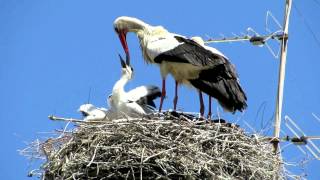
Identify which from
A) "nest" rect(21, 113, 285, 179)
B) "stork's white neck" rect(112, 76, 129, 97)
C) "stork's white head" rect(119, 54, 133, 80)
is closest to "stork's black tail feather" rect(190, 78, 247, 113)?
"nest" rect(21, 113, 285, 179)

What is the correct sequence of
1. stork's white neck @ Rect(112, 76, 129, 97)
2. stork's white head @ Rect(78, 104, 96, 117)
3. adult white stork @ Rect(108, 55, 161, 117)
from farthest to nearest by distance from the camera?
stork's white head @ Rect(78, 104, 96, 117) < stork's white neck @ Rect(112, 76, 129, 97) < adult white stork @ Rect(108, 55, 161, 117)

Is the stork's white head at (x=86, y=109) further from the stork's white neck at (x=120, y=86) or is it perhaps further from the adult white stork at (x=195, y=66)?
the adult white stork at (x=195, y=66)

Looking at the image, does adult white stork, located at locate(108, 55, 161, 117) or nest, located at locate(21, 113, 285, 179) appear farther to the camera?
adult white stork, located at locate(108, 55, 161, 117)

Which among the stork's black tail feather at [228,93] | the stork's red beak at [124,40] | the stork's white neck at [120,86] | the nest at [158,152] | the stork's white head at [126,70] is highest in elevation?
the stork's red beak at [124,40]

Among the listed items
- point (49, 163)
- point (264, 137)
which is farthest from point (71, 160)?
point (264, 137)

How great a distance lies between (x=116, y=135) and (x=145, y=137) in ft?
1.17

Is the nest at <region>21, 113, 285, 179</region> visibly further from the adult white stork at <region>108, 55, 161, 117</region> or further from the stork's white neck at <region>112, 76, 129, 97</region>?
the stork's white neck at <region>112, 76, 129, 97</region>

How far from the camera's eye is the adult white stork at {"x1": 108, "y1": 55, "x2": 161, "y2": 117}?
15.4 meters

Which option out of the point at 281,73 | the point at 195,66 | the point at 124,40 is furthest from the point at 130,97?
the point at 281,73

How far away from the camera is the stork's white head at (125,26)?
16219mm

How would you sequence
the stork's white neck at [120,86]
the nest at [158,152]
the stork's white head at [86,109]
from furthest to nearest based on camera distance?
the stork's white head at [86,109]
the stork's white neck at [120,86]
the nest at [158,152]

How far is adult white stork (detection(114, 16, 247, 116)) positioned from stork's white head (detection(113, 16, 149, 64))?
0.29 metres

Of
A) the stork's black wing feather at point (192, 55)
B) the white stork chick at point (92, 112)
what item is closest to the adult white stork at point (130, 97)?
the white stork chick at point (92, 112)

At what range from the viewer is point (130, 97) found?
51.2ft
